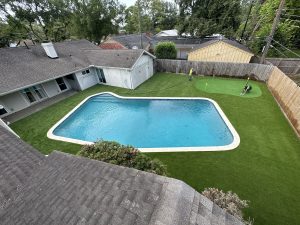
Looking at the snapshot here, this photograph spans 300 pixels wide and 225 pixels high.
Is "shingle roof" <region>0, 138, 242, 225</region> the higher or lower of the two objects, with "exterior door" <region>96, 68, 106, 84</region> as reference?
higher

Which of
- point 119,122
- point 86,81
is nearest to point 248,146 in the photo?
point 119,122

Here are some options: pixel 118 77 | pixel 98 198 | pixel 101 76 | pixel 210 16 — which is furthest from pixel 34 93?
pixel 210 16

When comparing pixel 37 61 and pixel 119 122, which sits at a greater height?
pixel 37 61

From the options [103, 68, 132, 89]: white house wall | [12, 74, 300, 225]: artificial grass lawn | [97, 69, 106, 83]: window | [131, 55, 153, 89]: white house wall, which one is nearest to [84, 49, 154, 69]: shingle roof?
[103, 68, 132, 89]: white house wall

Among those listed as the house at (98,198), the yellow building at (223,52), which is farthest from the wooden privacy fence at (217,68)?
the house at (98,198)

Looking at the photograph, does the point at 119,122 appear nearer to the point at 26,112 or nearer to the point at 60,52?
the point at 26,112

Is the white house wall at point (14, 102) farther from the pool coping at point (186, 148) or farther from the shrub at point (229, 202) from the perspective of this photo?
the shrub at point (229, 202)

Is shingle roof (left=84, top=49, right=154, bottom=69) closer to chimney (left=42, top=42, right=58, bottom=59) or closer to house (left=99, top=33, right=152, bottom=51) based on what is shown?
chimney (left=42, top=42, right=58, bottom=59)
